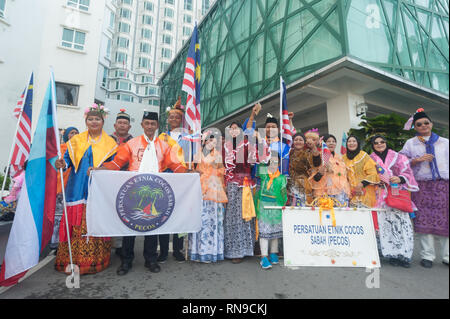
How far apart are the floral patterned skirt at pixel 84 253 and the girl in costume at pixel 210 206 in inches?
47.0

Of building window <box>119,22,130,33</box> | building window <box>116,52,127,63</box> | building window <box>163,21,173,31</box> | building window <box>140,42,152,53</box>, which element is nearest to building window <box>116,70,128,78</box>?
building window <box>116,52,127,63</box>

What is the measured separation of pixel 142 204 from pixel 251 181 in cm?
160

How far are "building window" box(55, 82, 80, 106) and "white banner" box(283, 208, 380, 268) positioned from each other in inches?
627

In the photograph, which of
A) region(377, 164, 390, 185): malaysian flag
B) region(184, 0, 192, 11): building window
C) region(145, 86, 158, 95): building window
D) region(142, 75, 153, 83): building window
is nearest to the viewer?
region(377, 164, 390, 185): malaysian flag

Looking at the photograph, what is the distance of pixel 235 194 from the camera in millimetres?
3680

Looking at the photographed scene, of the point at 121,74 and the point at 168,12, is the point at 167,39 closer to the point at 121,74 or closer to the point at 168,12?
the point at 168,12

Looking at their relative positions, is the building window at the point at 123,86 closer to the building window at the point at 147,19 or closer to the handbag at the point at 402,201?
the building window at the point at 147,19

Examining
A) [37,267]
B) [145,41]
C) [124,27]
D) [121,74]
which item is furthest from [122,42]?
[37,267]

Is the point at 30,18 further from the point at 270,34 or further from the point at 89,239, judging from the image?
the point at 89,239

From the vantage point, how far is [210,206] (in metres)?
3.65

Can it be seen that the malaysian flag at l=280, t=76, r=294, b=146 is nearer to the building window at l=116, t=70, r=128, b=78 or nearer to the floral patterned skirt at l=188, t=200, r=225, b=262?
the floral patterned skirt at l=188, t=200, r=225, b=262

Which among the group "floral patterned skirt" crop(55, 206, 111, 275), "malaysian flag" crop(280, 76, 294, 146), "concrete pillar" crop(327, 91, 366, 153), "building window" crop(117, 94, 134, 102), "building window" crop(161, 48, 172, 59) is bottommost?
"floral patterned skirt" crop(55, 206, 111, 275)

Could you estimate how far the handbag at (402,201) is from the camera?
3266 mm

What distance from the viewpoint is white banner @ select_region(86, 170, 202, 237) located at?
2928mm
